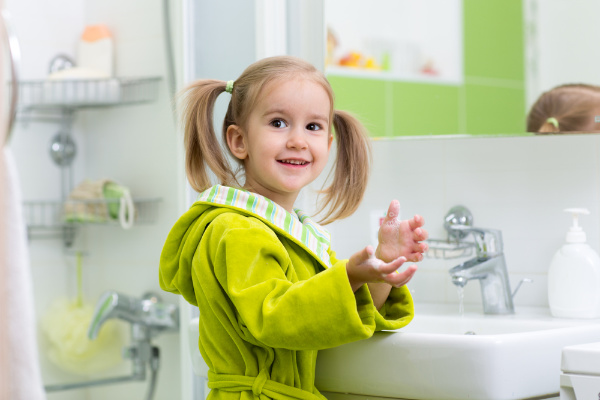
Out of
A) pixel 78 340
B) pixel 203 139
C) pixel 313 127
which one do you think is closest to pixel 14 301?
pixel 203 139

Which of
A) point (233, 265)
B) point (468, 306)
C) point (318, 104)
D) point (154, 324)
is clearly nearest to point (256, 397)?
point (233, 265)

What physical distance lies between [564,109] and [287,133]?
0.59 m

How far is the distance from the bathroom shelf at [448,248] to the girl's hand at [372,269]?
59cm

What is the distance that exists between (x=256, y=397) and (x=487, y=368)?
0.93ft

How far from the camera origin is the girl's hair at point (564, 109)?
4.47ft

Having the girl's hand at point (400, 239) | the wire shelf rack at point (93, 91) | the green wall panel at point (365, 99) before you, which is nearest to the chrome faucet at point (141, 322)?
the wire shelf rack at point (93, 91)

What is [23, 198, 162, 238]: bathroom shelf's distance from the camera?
192 centimetres

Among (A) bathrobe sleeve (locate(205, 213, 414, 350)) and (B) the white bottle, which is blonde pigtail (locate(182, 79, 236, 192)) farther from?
(B) the white bottle

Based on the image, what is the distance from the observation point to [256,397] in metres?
0.97

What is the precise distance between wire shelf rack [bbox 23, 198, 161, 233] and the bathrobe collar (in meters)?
0.91

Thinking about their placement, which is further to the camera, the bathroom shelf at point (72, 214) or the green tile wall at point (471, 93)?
the bathroom shelf at point (72, 214)

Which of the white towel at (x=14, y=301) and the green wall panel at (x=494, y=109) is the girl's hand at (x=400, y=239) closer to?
the white towel at (x=14, y=301)

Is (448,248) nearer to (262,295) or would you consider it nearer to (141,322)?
(262,295)

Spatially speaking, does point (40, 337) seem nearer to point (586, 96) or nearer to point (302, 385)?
point (302, 385)
